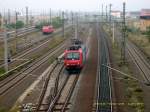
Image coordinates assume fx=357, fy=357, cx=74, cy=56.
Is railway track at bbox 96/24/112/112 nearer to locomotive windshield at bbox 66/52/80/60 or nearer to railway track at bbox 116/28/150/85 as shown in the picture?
locomotive windshield at bbox 66/52/80/60

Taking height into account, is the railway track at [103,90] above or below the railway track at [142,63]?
below

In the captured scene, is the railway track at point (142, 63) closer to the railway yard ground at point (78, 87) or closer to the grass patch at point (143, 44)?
the railway yard ground at point (78, 87)

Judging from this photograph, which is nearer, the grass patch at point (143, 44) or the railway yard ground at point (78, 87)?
the railway yard ground at point (78, 87)

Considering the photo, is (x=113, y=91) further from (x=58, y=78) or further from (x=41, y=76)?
(x=41, y=76)

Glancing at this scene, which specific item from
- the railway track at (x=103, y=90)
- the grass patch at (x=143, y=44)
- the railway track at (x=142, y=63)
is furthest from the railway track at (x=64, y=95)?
the grass patch at (x=143, y=44)

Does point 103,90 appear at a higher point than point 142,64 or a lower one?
lower

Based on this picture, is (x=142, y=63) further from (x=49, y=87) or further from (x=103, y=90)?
(x=49, y=87)

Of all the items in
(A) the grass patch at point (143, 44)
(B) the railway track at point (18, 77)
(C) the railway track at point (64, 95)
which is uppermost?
(A) the grass patch at point (143, 44)

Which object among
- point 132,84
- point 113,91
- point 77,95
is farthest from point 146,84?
point 77,95

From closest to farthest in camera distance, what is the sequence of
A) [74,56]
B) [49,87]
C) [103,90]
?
[103,90] < [49,87] < [74,56]

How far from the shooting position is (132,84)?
98.0 ft

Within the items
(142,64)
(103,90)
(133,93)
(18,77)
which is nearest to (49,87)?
(103,90)

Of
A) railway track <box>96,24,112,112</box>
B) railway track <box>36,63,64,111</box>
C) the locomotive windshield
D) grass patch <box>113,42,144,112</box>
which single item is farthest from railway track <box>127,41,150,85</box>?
railway track <box>36,63,64,111</box>

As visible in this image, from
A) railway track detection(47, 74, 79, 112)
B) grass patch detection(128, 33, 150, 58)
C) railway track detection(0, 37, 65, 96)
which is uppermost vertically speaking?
grass patch detection(128, 33, 150, 58)
